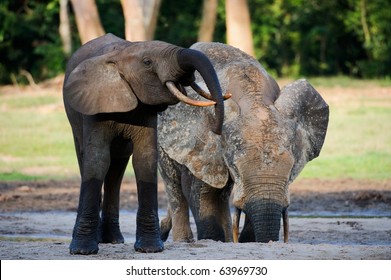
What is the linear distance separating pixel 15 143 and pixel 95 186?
530 inches

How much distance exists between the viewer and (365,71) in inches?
1534

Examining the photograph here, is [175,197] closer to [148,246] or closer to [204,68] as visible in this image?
[148,246]

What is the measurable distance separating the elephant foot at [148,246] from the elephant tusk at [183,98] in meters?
1.25

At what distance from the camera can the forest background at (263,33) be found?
38.2m

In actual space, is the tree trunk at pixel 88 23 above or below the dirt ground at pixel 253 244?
above

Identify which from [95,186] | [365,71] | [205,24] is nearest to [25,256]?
[95,186]

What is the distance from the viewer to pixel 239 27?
1181 inches

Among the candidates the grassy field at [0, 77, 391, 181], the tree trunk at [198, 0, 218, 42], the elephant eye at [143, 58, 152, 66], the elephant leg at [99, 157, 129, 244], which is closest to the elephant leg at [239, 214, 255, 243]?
the elephant leg at [99, 157, 129, 244]

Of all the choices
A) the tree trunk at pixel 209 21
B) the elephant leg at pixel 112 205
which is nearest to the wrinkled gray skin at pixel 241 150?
the elephant leg at pixel 112 205

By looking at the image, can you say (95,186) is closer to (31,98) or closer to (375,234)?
(375,234)

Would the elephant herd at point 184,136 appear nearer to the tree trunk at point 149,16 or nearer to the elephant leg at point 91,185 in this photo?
the elephant leg at point 91,185

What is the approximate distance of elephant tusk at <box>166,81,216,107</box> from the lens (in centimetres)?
941

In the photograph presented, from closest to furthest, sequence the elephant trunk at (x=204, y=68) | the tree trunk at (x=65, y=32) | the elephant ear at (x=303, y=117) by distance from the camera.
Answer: the elephant trunk at (x=204, y=68) → the elephant ear at (x=303, y=117) → the tree trunk at (x=65, y=32)

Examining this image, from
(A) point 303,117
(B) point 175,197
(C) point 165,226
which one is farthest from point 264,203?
(C) point 165,226
